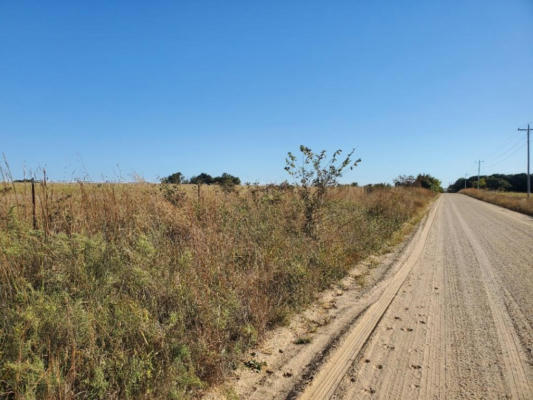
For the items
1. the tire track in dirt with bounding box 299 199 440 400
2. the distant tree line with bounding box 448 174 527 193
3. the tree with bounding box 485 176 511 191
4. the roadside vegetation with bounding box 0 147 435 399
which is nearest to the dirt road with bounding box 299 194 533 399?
the tire track in dirt with bounding box 299 199 440 400

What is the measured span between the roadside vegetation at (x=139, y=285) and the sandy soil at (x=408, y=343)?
0.37 meters

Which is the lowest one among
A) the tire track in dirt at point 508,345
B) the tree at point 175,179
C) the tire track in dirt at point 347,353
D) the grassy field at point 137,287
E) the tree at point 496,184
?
the tire track in dirt at point 508,345

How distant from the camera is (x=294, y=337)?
141 inches

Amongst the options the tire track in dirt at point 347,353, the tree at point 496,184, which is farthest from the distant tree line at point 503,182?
the tire track in dirt at point 347,353

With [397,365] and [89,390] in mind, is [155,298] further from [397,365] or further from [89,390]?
[397,365]

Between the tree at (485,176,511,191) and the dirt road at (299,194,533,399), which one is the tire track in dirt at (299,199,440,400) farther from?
the tree at (485,176,511,191)

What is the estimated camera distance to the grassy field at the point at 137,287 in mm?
2416

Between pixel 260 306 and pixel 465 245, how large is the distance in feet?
26.3

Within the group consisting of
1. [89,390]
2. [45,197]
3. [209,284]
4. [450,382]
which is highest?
[45,197]

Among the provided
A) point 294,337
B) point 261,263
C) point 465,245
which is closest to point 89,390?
point 294,337

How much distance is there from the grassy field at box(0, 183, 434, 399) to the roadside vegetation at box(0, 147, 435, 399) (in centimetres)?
2

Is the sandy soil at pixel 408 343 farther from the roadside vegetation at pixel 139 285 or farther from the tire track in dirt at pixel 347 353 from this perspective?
the roadside vegetation at pixel 139 285

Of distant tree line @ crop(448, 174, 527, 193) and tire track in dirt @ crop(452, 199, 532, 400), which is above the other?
distant tree line @ crop(448, 174, 527, 193)

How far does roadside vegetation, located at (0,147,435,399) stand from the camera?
2.42m
